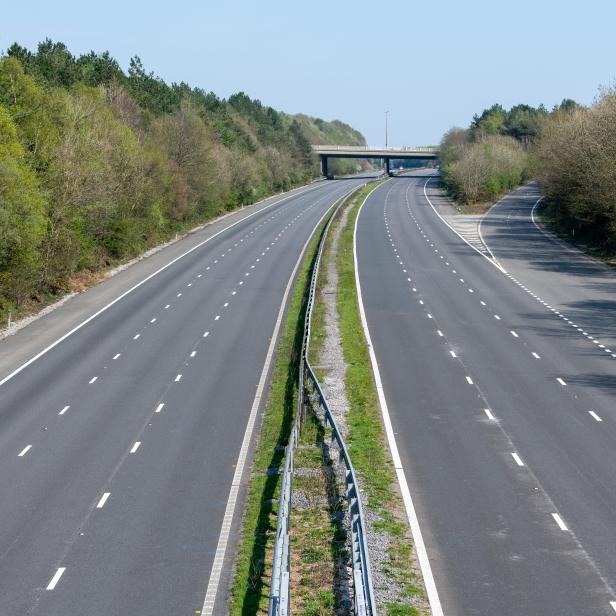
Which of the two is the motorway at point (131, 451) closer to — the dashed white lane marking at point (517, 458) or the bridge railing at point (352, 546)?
the bridge railing at point (352, 546)

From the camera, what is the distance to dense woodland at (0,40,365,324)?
49.6 metres

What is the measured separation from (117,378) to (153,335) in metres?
8.39

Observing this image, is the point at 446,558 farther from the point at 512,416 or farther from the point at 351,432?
the point at 512,416

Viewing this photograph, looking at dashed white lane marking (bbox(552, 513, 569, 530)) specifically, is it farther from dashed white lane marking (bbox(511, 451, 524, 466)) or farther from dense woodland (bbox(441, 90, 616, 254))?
dense woodland (bbox(441, 90, 616, 254))

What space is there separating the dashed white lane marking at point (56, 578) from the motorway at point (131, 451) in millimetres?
68

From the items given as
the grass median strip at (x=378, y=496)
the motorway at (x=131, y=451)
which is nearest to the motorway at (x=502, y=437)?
the grass median strip at (x=378, y=496)

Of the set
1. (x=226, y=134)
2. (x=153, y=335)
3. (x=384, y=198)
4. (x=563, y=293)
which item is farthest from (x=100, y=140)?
(x=384, y=198)

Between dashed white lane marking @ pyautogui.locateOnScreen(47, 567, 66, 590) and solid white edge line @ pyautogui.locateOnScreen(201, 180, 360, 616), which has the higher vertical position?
dashed white lane marking @ pyautogui.locateOnScreen(47, 567, 66, 590)

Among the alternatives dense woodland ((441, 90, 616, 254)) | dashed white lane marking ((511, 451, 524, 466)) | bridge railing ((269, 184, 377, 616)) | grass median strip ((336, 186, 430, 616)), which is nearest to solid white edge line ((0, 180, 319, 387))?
grass median strip ((336, 186, 430, 616))

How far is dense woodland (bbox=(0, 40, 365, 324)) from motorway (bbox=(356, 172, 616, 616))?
676 inches

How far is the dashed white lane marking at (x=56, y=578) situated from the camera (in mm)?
18359

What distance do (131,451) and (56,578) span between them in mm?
8868

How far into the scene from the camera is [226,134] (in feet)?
432

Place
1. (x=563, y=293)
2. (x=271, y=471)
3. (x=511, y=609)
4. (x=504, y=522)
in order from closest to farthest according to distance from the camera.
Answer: (x=511, y=609), (x=504, y=522), (x=271, y=471), (x=563, y=293)
